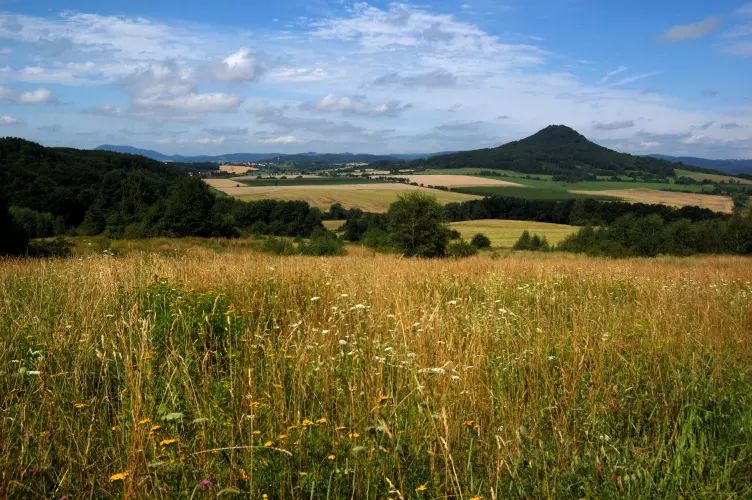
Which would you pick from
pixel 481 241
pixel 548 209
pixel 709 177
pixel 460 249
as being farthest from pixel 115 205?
pixel 709 177

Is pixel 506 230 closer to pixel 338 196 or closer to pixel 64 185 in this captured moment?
pixel 338 196

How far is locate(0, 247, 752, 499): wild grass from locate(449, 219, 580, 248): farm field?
5565 centimetres

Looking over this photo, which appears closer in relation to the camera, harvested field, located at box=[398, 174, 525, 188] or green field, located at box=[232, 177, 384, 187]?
green field, located at box=[232, 177, 384, 187]

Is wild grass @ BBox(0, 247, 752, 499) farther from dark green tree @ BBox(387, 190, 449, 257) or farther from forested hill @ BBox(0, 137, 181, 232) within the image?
forested hill @ BBox(0, 137, 181, 232)

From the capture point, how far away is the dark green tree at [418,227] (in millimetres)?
35719

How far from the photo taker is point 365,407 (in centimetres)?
331

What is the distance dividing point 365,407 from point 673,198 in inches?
4300

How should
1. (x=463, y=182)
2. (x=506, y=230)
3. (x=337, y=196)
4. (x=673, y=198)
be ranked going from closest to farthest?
1. (x=506, y=230)
2. (x=673, y=198)
3. (x=337, y=196)
4. (x=463, y=182)

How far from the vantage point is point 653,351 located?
440cm

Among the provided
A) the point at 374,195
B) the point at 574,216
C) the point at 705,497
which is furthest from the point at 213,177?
the point at 705,497

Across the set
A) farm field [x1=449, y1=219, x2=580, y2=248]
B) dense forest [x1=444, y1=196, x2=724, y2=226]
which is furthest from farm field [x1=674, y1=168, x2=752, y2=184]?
farm field [x1=449, y1=219, x2=580, y2=248]

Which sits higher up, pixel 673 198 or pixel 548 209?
pixel 673 198

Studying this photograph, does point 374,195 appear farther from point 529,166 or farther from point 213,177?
point 529,166

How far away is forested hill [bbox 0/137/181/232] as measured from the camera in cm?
6594
